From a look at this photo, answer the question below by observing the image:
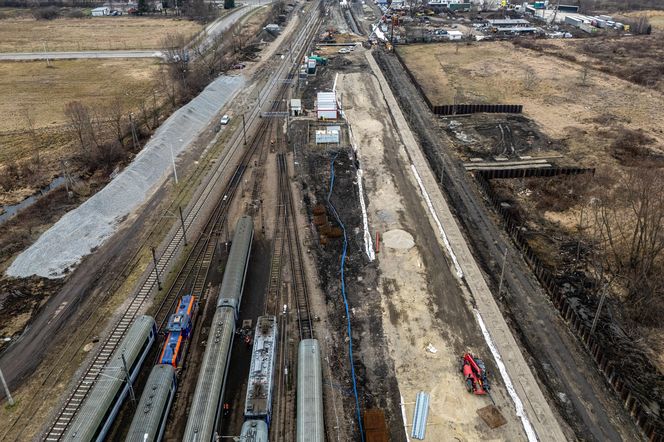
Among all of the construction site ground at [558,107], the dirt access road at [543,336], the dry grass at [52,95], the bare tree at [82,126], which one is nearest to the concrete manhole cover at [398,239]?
the dirt access road at [543,336]

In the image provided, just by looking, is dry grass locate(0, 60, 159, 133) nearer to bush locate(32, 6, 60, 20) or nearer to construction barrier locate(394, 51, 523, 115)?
construction barrier locate(394, 51, 523, 115)

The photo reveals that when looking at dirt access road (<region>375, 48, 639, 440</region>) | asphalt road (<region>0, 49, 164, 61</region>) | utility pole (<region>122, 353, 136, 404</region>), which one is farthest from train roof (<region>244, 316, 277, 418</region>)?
asphalt road (<region>0, 49, 164, 61</region>)

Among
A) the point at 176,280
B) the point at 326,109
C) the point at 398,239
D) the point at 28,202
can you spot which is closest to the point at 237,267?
the point at 176,280

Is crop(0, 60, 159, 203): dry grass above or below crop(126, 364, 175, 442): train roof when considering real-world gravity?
above

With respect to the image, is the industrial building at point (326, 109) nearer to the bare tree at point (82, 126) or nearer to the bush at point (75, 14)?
the bare tree at point (82, 126)

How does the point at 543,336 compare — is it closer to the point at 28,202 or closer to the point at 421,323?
the point at 421,323

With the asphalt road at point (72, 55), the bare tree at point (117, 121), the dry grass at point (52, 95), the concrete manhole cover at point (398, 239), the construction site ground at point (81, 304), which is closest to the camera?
the construction site ground at point (81, 304)

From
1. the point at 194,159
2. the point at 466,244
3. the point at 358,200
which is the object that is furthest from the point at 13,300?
the point at 466,244
